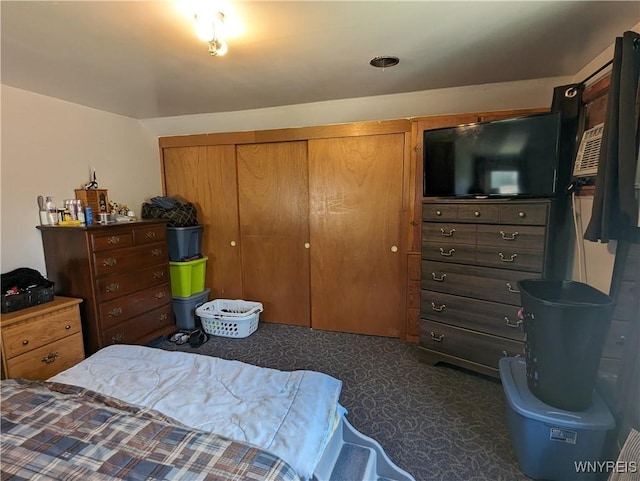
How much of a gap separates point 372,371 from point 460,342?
0.69m

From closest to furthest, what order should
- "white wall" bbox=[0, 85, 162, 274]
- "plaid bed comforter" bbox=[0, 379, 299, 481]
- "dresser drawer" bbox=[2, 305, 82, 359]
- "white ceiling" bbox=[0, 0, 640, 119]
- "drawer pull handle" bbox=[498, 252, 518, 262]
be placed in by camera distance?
1. "plaid bed comforter" bbox=[0, 379, 299, 481]
2. "white ceiling" bbox=[0, 0, 640, 119]
3. "dresser drawer" bbox=[2, 305, 82, 359]
4. "drawer pull handle" bbox=[498, 252, 518, 262]
5. "white wall" bbox=[0, 85, 162, 274]

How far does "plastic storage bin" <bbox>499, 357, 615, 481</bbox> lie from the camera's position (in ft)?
4.67

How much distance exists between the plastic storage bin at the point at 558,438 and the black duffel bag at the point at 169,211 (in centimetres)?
303

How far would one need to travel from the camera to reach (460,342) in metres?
2.34

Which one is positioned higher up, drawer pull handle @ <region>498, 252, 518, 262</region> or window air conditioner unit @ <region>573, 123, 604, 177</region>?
window air conditioner unit @ <region>573, 123, 604, 177</region>

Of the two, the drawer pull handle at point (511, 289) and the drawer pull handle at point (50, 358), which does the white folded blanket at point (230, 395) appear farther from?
the drawer pull handle at point (511, 289)

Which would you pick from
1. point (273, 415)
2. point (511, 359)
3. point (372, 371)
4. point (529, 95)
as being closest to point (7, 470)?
point (273, 415)

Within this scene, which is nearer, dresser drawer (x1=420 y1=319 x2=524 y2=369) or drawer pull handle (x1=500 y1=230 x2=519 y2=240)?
drawer pull handle (x1=500 y1=230 x2=519 y2=240)

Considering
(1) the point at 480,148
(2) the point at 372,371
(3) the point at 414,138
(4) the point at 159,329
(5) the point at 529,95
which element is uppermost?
(5) the point at 529,95

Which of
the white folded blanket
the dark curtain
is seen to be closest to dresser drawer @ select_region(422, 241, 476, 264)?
the dark curtain

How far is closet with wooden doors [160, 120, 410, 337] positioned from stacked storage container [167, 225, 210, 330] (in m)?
0.25

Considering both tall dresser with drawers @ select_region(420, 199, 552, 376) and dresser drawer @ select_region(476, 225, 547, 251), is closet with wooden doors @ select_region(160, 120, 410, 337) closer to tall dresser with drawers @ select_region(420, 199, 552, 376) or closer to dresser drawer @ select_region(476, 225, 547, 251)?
tall dresser with drawers @ select_region(420, 199, 552, 376)

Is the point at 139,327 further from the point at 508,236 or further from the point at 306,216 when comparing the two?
the point at 508,236

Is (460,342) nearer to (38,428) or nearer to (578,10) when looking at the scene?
(578,10)
